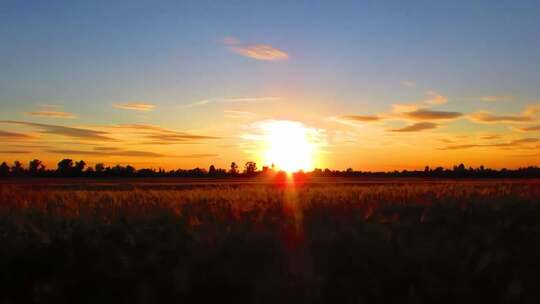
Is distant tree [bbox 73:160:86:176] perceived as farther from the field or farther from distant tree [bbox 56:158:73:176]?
the field

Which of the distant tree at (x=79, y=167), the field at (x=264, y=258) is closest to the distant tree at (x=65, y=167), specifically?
the distant tree at (x=79, y=167)

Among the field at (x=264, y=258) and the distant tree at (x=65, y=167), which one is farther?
the distant tree at (x=65, y=167)

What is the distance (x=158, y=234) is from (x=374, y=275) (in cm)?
372

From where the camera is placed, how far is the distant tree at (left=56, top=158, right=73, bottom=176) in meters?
87.8

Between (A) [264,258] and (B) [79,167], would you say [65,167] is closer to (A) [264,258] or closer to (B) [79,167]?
(B) [79,167]

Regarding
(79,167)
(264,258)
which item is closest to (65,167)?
(79,167)

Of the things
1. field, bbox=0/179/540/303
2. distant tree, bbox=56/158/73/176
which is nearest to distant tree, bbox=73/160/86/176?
distant tree, bbox=56/158/73/176

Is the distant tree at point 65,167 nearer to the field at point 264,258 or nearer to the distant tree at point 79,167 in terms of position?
the distant tree at point 79,167

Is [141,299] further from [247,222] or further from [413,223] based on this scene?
[413,223]

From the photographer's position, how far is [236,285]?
7195mm

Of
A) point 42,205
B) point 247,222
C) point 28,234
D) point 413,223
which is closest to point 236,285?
point 247,222

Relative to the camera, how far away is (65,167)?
9525 centimetres

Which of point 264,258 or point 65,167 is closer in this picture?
point 264,258

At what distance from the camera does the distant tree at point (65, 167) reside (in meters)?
87.8
